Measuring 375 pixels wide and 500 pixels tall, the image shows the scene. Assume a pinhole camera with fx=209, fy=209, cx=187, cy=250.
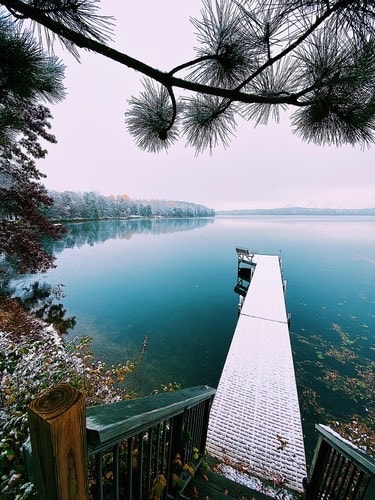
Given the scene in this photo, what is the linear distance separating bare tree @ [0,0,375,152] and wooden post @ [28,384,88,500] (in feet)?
4.89

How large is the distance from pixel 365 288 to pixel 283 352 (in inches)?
548

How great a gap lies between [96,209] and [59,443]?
203 feet

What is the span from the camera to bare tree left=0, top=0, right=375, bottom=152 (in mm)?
1059

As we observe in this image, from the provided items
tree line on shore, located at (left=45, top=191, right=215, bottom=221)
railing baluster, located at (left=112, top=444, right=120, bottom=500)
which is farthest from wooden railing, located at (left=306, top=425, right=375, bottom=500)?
tree line on shore, located at (left=45, top=191, right=215, bottom=221)

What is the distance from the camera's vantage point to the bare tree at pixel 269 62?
3.47ft

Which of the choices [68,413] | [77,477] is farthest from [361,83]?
[77,477]

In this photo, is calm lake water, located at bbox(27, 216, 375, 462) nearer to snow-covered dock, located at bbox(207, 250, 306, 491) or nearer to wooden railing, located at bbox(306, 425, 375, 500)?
snow-covered dock, located at bbox(207, 250, 306, 491)

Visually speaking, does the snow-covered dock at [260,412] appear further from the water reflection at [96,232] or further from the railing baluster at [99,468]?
the water reflection at [96,232]

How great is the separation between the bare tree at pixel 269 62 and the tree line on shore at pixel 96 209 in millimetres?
24155

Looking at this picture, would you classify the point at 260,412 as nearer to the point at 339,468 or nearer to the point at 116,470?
the point at 339,468

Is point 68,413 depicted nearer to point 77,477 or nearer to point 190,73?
point 77,477

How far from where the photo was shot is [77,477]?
1.52 feet

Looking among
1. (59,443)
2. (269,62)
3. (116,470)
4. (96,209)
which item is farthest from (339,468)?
(96,209)

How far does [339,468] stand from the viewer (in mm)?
1688
